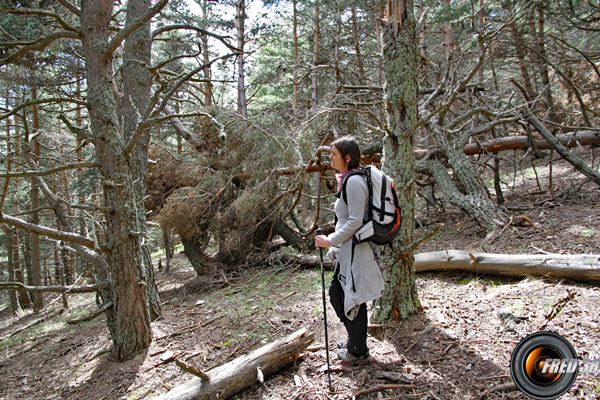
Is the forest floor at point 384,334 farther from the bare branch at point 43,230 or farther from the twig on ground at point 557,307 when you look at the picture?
the bare branch at point 43,230

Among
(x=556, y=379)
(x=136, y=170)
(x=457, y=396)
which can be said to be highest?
(x=136, y=170)

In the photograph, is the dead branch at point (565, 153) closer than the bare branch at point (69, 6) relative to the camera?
No

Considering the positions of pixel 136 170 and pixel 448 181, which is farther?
pixel 448 181

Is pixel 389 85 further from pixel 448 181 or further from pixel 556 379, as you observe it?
pixel 448 181

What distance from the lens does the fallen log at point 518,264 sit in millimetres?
3692

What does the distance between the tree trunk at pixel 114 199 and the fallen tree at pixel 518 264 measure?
4.10 metres

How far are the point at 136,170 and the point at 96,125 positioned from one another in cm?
183

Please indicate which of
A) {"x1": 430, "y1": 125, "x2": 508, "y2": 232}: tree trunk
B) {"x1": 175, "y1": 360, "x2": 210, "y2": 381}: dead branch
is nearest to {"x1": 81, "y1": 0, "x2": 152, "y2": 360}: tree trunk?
{"x1": 175, "y1": 360, "x2": 210, "y2": 381}: dead branch

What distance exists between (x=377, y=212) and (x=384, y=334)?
1.52 m

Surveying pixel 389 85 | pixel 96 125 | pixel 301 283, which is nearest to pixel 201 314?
pixel 301 283

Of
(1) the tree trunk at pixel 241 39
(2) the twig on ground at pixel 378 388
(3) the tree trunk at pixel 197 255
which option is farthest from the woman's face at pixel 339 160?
(1) the tree trunk at pixel 241 39

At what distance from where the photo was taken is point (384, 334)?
3.47m

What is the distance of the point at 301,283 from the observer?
6.16 meters

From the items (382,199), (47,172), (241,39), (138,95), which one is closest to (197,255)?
(138,95)
